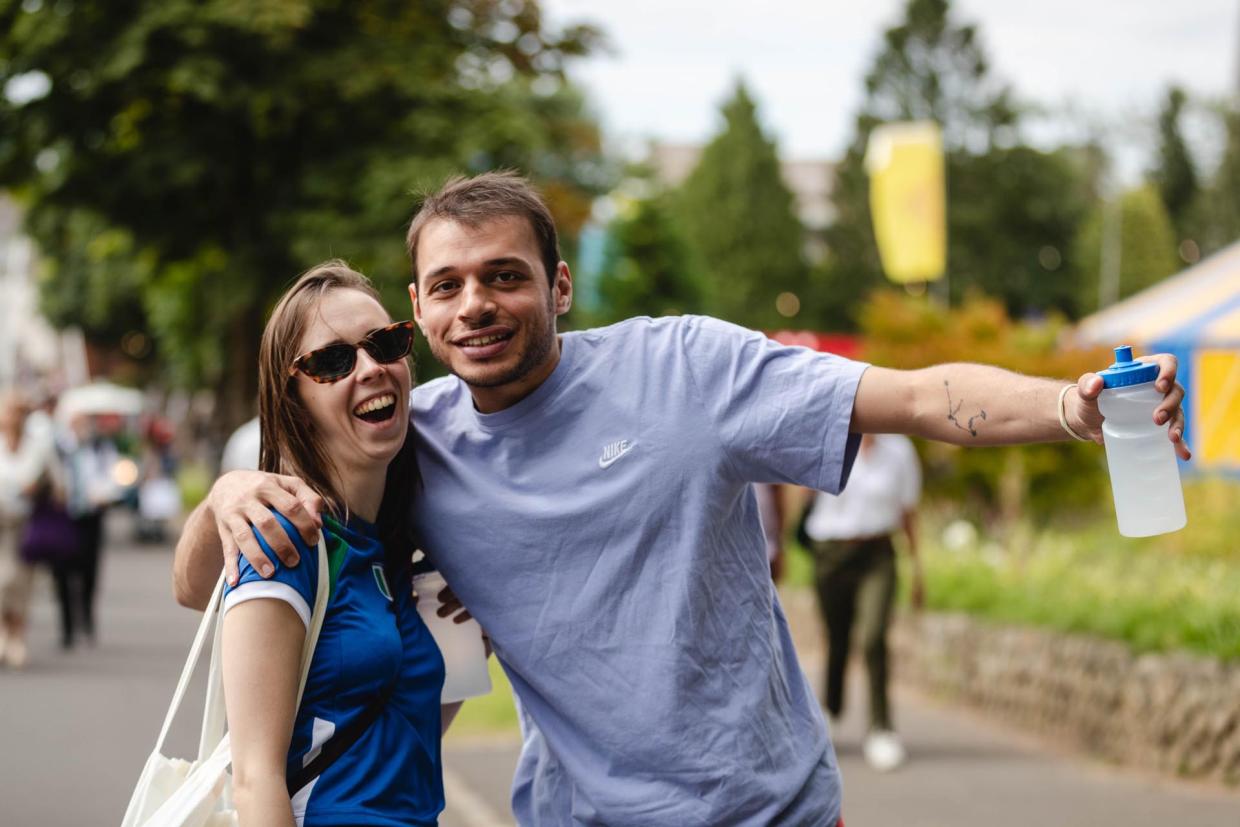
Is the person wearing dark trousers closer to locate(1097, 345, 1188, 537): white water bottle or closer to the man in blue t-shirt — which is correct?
the man in blue t-shirt

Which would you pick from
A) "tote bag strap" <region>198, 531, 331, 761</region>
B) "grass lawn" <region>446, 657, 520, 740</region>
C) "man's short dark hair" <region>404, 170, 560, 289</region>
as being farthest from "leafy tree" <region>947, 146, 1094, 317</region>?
"tote bag strap" <region>198, 531, 331, 761</region>

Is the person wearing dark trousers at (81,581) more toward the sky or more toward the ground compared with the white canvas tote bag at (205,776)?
more toward the ground

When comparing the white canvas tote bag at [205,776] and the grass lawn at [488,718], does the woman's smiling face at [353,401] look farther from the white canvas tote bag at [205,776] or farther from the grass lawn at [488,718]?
the grass lawn at [488,718]

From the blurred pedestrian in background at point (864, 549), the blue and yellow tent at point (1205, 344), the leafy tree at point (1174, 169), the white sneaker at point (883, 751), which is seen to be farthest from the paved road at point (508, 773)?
the leafy tree at point (1174, 169)

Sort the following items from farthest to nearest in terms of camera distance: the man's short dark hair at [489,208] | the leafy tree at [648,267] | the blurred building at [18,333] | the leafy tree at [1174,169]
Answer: the blurred building at [18,333] < the leafy tree at [1174,169] < the leafy tree at [648,267] < the man's short dark hair at [489,208]

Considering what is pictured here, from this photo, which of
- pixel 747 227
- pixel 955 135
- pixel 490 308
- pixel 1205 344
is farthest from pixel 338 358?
pixel 747 227

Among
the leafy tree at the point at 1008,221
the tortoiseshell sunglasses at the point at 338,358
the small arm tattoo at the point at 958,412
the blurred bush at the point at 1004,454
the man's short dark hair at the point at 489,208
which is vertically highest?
the man's short dark hair at the point at 489,208

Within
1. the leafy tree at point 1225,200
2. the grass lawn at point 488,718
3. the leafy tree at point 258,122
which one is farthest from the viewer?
the leafy tree at point 1225,200

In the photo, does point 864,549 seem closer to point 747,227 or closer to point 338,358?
point 338,358

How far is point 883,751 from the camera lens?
885 cm

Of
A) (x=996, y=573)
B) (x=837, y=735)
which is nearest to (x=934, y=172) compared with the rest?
(x=996, y=573)

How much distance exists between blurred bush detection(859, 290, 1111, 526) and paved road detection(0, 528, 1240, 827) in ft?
22.5

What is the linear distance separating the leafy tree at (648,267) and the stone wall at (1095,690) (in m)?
40.8

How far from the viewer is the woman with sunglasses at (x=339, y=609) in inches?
102
